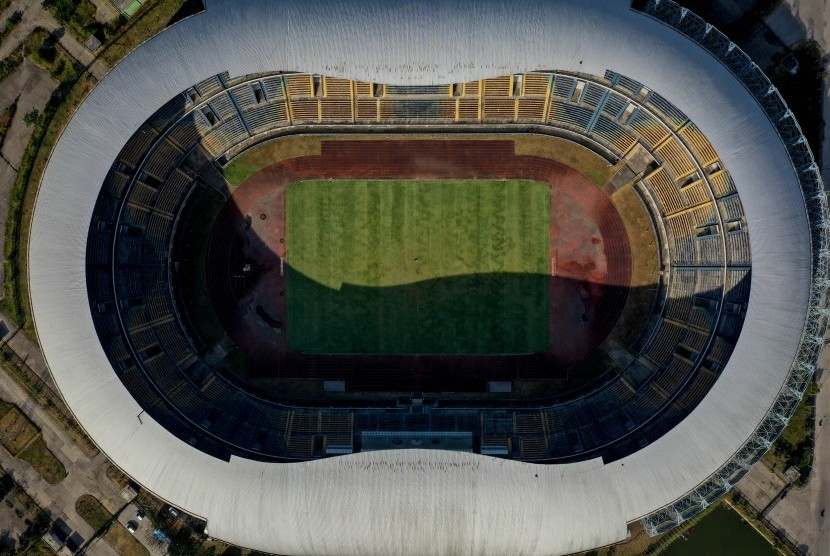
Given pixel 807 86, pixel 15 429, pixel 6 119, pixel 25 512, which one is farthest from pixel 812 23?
pixel 25 512

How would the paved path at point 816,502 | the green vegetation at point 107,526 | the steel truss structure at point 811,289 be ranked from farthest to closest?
1. the green vegetation at point 107,526
2. the paved path at point 816,502
3. the steel truss structure at point 811,289

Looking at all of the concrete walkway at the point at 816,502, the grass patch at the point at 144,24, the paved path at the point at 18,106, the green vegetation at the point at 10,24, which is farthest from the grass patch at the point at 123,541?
the concrete walkway at the point at 816,502

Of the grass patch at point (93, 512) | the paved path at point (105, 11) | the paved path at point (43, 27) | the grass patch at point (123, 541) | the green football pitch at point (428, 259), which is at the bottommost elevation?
the grass patch at point (123, 541)

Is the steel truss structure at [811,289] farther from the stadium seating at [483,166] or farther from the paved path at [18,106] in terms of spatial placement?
the paved path at [18,106]

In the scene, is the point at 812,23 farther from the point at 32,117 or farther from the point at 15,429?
the point at 15,429

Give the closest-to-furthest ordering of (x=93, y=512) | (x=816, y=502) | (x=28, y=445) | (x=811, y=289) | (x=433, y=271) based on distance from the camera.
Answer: (x=811, y=289) < (x=816, y=502) < (x=93, y=512) < (x=433, y=271) < (x=28, y=445)

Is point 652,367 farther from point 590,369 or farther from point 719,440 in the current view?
point 719,440
